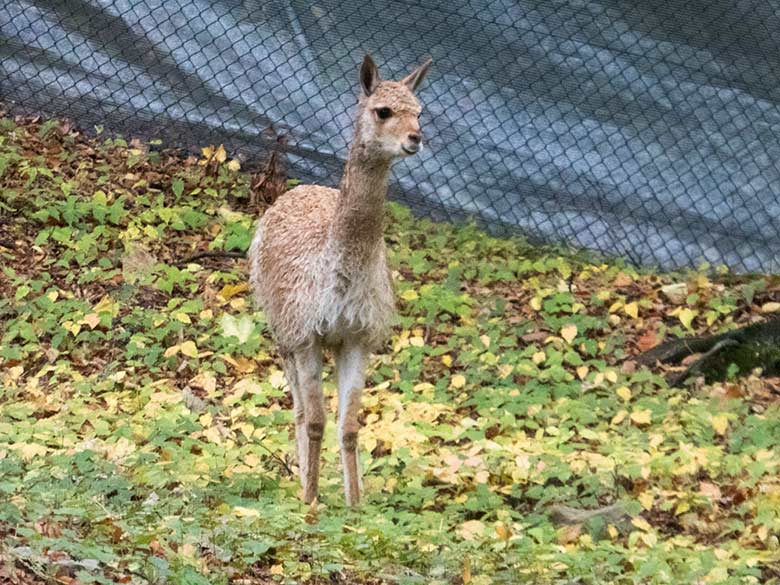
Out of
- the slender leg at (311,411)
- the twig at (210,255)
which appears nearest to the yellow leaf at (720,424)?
the slender leg at (311,411)

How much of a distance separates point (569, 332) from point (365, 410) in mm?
1663

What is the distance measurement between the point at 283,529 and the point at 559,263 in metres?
5.23

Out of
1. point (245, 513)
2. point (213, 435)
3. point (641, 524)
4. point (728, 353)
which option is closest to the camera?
point (245, 513)

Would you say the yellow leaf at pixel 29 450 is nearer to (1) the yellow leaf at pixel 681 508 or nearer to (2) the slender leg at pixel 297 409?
(2) the slender leg at pixel 297 409

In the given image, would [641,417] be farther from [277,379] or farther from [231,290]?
[231,290]

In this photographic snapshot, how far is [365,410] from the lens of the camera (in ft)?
26.7

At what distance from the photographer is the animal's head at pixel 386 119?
20.9 ft

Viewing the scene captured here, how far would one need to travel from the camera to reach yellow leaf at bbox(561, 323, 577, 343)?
29.9 feet

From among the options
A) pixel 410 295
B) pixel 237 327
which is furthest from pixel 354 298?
pixel 410 295

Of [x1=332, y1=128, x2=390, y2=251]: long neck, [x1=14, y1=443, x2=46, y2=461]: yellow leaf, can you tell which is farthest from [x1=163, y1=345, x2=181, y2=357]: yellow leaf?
[x1=332, y1=128, x2=390, y2=251]: long neck

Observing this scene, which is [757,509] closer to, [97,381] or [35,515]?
[35,515]

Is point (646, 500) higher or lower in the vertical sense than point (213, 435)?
lower

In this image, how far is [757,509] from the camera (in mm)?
6371

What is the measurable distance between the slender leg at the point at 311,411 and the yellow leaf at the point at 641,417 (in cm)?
187
